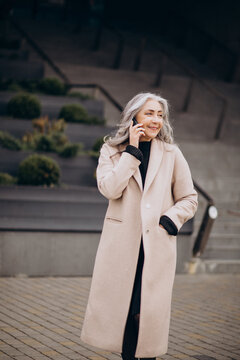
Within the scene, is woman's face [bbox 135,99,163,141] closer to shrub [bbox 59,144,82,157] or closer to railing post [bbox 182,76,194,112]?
shrub [bbox 59,144,82,157]

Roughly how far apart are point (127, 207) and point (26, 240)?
5027 millimetres

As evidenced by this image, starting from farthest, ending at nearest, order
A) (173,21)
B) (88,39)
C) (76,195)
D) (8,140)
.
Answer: (173,21)
(88,39)
(8,140)
(76,195)

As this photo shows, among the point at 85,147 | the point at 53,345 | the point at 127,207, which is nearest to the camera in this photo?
the point at 127,207

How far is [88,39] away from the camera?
20.1m

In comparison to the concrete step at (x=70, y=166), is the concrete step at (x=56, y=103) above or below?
above

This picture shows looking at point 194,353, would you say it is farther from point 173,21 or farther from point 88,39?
point 173,21

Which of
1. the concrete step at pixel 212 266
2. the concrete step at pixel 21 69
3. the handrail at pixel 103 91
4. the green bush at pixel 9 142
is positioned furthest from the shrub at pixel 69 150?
the concrete step at pixel 21 69

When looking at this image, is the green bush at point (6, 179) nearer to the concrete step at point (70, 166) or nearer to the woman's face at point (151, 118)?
the concrete step at point (70, 166)

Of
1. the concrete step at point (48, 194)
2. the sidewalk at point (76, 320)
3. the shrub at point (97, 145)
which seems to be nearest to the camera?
the sidewalk at point (76, 320)

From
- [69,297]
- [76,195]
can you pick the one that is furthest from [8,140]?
[69,297]

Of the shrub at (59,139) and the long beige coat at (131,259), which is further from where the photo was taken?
the shrub at (59,139)

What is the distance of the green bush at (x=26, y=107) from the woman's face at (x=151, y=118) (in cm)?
856

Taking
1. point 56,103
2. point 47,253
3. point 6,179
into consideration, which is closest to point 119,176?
point 47,253

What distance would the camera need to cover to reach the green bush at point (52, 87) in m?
14.2
